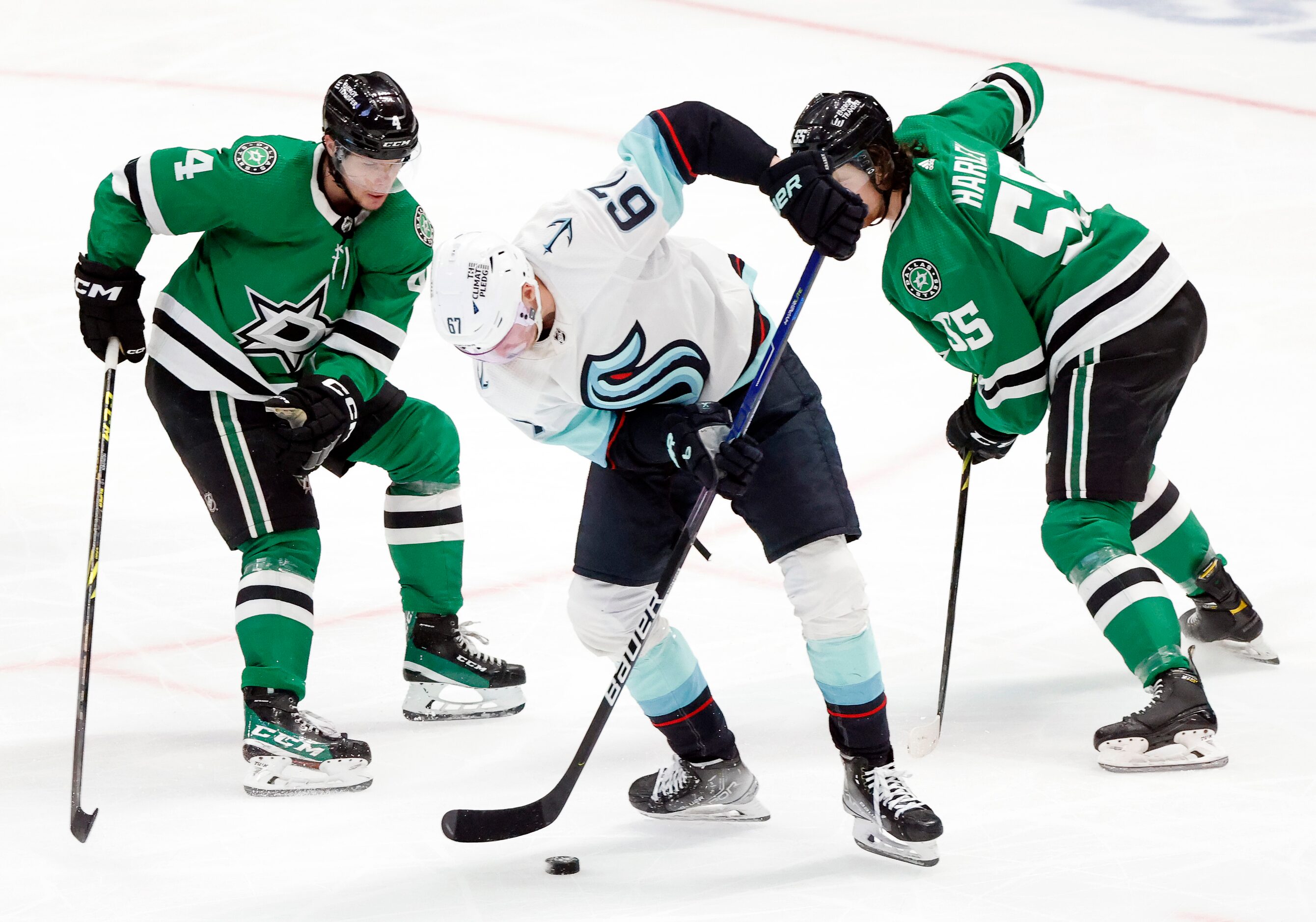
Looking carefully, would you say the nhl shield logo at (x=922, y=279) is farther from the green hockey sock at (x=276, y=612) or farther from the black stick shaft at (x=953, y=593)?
the green hockey sock at (x=276, y=612)

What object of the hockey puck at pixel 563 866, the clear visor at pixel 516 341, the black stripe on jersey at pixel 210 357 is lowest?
the hockey puck at pixel 563 866

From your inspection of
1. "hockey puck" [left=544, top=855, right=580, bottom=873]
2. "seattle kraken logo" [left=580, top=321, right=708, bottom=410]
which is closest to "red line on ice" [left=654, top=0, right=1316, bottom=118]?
"seattle kraken logo" [left=580, top=321, right=708, bottom=410]

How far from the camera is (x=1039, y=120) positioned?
6.61 m

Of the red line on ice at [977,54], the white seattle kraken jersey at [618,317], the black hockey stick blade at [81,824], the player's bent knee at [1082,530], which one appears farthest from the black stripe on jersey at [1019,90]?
the red line on ice at [977,54]

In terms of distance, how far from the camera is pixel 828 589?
98.0 inches

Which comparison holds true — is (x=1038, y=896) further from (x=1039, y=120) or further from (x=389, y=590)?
(x=1039, y=120)

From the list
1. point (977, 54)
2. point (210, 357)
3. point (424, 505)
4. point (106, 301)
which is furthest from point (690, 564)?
point (977, 54)

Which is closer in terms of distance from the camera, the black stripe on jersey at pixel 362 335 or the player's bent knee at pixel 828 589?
the player's bent knee at pixel 828 589

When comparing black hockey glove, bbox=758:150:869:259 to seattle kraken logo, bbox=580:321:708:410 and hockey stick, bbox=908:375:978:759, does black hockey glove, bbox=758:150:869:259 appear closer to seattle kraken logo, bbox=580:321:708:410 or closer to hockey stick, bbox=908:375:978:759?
seattle kraken logo, bbox=580:321:708:410

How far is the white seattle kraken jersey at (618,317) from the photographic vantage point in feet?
7.97

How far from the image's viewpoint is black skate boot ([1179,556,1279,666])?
3352 mm

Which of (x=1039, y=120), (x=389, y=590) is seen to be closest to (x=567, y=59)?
(x=1039, y=120)

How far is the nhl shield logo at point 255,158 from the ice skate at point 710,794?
1.44m

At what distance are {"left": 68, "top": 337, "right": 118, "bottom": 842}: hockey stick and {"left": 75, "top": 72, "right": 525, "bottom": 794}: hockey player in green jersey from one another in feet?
0.31
